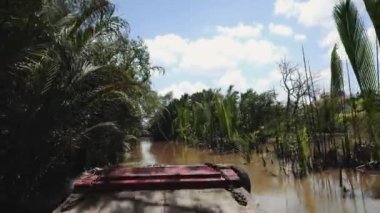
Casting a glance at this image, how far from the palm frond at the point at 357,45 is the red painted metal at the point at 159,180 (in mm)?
5047

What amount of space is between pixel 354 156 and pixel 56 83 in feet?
27.1

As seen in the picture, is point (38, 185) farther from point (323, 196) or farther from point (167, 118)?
point (167, 118)

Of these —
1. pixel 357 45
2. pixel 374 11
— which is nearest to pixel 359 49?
pixel 357 45

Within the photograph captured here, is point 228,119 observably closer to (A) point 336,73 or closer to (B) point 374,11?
(A) point 336,73

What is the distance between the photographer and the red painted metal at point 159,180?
A: 21.7ft

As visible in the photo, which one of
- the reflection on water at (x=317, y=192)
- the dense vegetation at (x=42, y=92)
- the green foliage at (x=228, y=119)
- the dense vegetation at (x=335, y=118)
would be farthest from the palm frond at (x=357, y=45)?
the green foliage at (x=228, y=119)

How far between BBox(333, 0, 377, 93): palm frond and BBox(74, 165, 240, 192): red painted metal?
505cm

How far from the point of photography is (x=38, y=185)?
9.15 meters

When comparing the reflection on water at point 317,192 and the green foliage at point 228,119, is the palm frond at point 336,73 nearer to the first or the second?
the reflection on water at point 317,192

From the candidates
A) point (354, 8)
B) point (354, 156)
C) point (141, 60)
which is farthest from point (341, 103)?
point (141, 60)

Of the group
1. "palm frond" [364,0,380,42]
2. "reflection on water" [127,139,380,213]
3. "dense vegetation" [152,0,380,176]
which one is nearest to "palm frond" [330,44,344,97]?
"dense vegetation" [152,0,380,176]

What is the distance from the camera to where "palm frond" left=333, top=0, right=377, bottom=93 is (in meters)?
11.0

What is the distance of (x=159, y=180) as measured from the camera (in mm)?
6730

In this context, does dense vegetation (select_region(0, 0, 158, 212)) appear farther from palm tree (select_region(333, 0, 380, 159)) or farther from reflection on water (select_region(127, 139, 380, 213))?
palm tree (select_region(333, 0, 380, 159))
